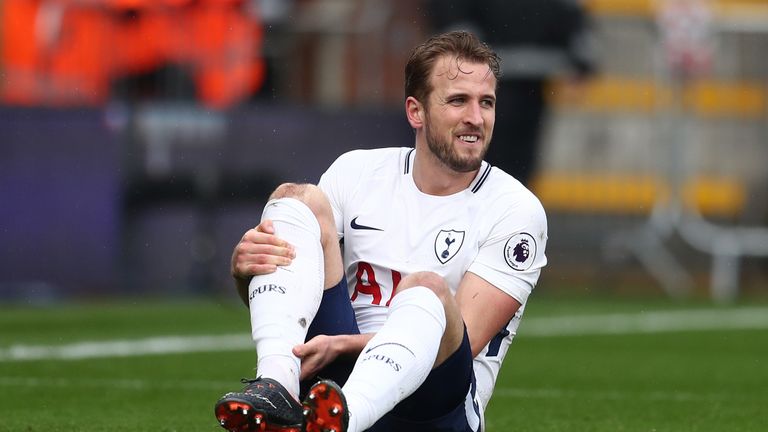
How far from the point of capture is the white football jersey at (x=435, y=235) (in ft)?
19.0

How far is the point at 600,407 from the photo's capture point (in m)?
8.12

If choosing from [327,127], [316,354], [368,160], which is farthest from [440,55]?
[327,127]

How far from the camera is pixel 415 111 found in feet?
19.7

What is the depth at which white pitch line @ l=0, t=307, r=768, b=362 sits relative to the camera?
10.6 metres

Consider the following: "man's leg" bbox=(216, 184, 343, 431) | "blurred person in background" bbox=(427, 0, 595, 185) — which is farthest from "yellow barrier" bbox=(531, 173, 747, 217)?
"man's leg" bbox=(216, 184, 343, 431)

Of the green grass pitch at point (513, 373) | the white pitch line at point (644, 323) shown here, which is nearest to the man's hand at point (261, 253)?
the green grass pitch at point (513, 373)

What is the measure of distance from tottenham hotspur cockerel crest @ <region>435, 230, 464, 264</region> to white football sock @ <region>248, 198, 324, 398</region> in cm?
48

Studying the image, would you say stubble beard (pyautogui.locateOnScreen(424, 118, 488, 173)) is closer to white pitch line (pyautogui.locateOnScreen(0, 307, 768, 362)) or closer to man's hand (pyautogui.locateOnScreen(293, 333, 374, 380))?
man's hand (pyautogui.locateOnScreen(293, 333, 374, 380))

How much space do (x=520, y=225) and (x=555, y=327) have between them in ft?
27.5

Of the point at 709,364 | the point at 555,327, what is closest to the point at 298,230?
the point at 709,364

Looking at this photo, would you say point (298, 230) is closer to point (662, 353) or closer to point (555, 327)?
point (662, 353)

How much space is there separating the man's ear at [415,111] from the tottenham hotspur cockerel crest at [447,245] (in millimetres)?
437

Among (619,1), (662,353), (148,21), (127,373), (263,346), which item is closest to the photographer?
(263,346)

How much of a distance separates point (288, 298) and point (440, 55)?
1090 mm
